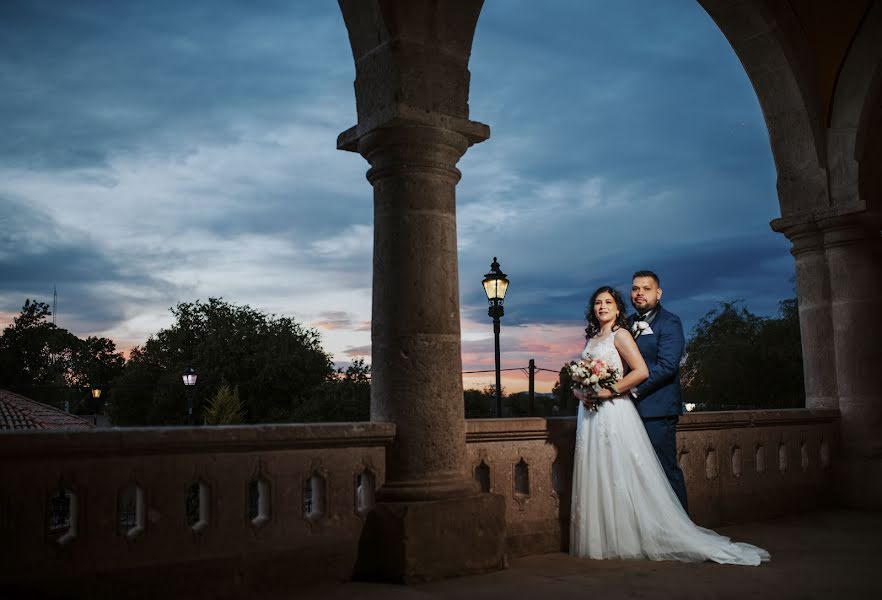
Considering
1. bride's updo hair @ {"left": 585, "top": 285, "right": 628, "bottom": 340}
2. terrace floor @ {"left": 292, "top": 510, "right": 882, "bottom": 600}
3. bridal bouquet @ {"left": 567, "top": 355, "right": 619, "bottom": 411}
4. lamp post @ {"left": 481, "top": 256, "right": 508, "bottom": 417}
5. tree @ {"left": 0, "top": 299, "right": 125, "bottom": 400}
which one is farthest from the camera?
tree @ {"left": 0, "top": 299, "right": 125, "bottom": 400}

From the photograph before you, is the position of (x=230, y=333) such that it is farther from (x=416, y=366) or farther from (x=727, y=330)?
(x=416, y=366)

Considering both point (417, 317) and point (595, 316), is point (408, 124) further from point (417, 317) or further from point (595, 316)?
point (595, 316)

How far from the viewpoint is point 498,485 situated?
533 cm

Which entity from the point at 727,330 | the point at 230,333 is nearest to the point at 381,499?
the point at 727,330

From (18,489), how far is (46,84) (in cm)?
5871

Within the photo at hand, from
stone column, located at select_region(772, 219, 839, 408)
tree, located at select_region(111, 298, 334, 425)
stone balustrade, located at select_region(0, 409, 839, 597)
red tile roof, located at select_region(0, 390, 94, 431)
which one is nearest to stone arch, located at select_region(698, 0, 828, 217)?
stone column, located at select_region(772, 219, 839, 408)

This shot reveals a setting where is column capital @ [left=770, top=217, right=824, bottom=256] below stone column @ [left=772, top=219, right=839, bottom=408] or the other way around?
the other way around

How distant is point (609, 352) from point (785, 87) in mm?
3981

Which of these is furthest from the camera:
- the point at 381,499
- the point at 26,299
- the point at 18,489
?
the point at 26,299

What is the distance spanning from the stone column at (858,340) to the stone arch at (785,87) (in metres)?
0.43

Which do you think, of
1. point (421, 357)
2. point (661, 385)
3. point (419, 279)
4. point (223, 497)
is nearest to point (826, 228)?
point (661, 385)

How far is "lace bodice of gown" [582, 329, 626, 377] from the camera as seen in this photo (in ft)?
17.2

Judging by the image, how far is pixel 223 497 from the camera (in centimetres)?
422

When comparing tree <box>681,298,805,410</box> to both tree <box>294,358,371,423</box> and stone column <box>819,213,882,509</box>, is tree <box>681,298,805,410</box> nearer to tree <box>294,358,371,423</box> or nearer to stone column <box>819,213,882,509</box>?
tree <box>294,358,371,423</box>
